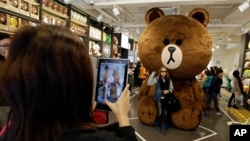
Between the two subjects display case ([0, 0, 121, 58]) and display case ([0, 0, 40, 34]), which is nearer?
display case ([0, 0, 40, 34])

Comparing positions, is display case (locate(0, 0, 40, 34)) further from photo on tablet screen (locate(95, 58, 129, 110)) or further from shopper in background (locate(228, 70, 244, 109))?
shopper in background (locate(228, 70, 244, 109))

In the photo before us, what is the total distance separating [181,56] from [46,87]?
12.2ft

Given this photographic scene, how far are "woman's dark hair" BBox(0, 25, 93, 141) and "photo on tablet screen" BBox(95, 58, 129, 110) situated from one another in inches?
26.7

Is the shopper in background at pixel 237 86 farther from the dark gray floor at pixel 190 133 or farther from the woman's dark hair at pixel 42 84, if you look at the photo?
the woman's dark hair at pixel 42 84

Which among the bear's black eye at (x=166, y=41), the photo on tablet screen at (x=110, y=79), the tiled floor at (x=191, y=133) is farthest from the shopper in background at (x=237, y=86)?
the photo on tablet screen at (x=110, y=79)

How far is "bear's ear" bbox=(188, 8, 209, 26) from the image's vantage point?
4.39m

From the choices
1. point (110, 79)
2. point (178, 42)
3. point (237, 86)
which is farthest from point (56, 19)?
point (237, 86)

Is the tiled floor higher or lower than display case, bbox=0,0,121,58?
lower

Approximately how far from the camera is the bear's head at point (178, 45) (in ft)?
13.5

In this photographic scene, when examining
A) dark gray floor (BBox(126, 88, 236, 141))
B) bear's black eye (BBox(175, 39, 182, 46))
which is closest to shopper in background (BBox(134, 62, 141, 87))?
dark gray floor (BBox(126, 88, 236, 141))

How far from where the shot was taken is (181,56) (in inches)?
162

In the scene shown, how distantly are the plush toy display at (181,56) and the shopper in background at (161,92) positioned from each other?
0.13 meters

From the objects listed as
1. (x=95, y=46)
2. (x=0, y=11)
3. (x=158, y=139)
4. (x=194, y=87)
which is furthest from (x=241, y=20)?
(x=0, y=11)

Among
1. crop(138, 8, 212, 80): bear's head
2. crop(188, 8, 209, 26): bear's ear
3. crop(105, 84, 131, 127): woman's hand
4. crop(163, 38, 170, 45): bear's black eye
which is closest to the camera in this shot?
crop(105, 84, 131, 127): woman's hand
